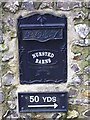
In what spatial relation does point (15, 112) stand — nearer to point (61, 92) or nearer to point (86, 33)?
point (61, 92)

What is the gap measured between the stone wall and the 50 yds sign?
4cm

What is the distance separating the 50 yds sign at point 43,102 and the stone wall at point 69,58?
4cm

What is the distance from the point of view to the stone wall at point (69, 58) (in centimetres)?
213

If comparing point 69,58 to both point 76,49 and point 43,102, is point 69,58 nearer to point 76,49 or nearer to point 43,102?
point 76,49

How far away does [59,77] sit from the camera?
225cm

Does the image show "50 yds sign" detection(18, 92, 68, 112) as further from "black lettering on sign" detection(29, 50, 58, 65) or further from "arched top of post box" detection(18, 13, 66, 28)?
"arched top of post box" detection(18, 13, 66, 28)

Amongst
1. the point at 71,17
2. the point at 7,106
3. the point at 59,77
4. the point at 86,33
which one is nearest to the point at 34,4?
the point at 71,17

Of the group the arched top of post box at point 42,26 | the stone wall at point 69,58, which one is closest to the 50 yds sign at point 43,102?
the stone wall at point 69,58

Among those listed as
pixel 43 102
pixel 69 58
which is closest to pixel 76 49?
pixel 69 58

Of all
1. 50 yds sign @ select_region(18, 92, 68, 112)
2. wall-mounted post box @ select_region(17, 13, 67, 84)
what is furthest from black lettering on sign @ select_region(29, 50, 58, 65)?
50 yds sign @ select_region(18, 92, 68, 112)

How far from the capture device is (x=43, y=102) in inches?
90.2

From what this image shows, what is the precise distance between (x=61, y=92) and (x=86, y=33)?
1.48ft

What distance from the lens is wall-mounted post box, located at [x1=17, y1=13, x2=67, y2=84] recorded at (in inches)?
84.4

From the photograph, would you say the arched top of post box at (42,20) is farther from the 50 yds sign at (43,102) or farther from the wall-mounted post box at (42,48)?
the 50 yds sign at (43,102)
